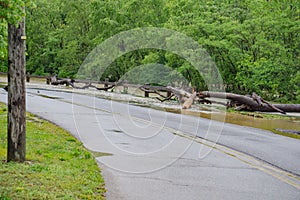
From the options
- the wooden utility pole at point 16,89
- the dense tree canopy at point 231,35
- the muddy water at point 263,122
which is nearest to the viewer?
the wooden utility pole at point 16,89

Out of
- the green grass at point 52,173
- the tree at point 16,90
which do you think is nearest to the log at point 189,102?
the green grass at point 52,173

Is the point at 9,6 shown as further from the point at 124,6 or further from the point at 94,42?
the point at 94,42

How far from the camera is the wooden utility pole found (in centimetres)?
726

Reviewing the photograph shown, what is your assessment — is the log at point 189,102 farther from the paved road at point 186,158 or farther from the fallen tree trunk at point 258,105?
the paved road at point 186,158

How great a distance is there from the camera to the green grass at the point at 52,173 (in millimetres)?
5883

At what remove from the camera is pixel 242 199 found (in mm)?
6348

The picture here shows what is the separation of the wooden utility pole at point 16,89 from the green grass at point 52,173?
342mm

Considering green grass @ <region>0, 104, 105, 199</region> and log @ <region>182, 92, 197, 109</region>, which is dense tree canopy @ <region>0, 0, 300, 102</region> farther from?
green grass @ <region>0, 104, 105, 199</region>

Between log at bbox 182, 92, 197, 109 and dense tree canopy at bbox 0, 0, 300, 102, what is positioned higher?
dense tree canopy at bbox 0, 0, 300, 102

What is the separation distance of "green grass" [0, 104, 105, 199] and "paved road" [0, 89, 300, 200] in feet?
→ 1.02

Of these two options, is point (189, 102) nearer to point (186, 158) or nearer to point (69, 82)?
Result: point (186, 158)

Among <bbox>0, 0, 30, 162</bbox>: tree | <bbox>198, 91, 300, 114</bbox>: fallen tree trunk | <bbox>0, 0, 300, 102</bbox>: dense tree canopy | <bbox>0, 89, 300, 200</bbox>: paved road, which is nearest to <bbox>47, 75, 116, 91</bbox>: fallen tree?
<bbox>0, 0, 300, 102</bbox>: dense tree canopy

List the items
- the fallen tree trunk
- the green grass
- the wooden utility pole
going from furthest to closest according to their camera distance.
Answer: the fallen tree trunk, the wooden utility pole, the green grass

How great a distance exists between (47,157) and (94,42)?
3949 cm
